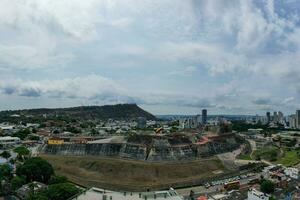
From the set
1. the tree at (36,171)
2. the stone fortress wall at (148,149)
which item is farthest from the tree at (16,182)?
the stone fortress wall at (148,149)

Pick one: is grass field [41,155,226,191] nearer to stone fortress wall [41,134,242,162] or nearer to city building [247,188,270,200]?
stone fortress wall [41,134,242,162]

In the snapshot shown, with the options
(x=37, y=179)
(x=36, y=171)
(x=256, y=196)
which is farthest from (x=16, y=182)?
(x=256, y=196)

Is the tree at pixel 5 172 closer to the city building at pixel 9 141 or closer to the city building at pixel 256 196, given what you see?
the city building at pixel 256 196

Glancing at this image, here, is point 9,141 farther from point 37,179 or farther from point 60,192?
point 60,192

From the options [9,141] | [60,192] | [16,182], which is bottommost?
[16,182]

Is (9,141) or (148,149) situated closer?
(148,149)

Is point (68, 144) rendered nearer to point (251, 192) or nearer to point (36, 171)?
point (36, 171)

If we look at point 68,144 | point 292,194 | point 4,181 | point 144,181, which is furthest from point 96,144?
point 292,194
